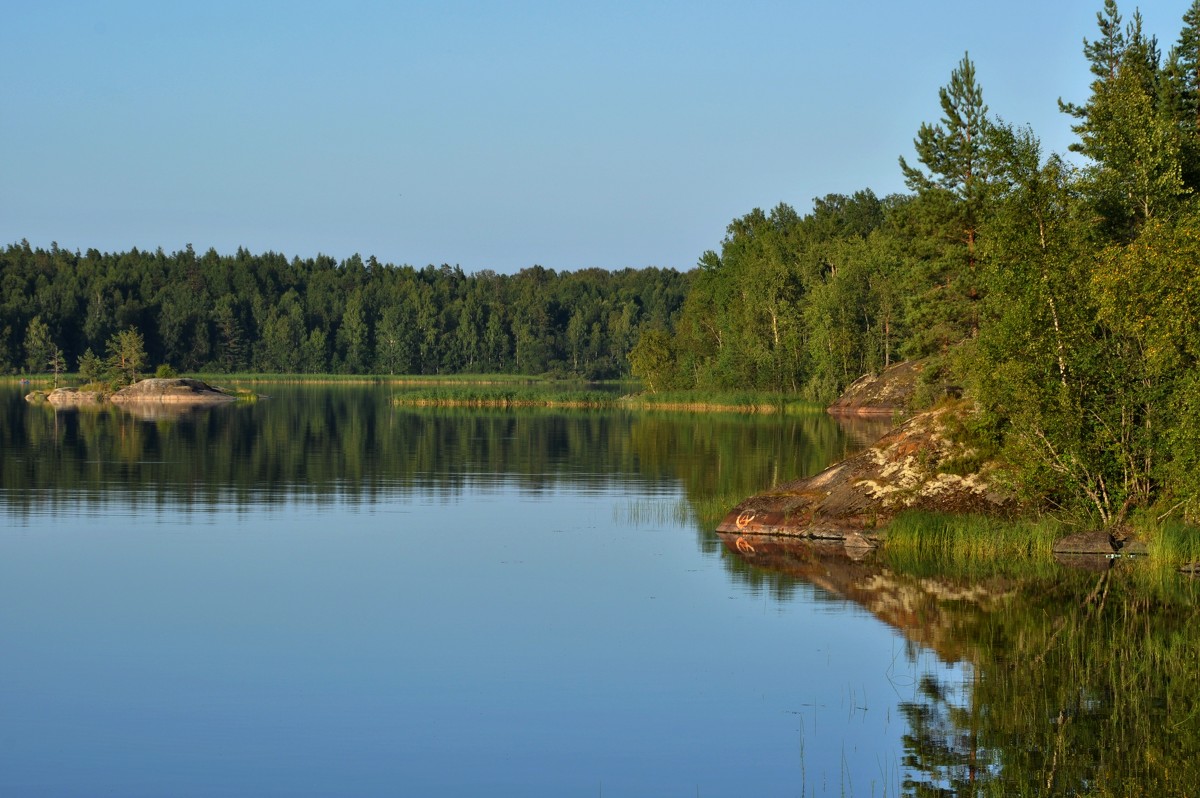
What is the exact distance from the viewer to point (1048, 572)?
2641cm

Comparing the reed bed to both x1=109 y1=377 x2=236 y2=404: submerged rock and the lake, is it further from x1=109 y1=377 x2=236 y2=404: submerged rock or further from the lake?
x1=109 y1=377 x2=236 y2=404: submerged rock

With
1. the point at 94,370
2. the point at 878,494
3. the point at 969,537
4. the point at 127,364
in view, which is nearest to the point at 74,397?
the point at 94,370

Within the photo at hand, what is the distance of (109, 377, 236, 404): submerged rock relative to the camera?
11432 cm

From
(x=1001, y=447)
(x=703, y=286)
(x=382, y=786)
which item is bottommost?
(x=382, y=786)

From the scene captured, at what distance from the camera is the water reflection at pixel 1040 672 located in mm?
14016

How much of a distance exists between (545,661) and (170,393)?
102m

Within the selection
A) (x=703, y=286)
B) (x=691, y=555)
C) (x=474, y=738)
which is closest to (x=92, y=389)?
(x=703, y=286)

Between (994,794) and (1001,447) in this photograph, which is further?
(1001,447)

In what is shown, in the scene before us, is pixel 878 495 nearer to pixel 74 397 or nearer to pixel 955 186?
pixel 955 186

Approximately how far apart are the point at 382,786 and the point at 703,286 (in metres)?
132

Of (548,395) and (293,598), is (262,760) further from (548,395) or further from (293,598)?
(548,395)

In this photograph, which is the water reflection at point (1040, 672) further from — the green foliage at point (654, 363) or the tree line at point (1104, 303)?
the green foliage at point (654, 363)

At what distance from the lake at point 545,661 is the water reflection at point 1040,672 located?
58 mm

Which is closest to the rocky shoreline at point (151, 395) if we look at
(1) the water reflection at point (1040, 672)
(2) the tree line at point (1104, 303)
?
(2) the tree line at point (1104, 303)
